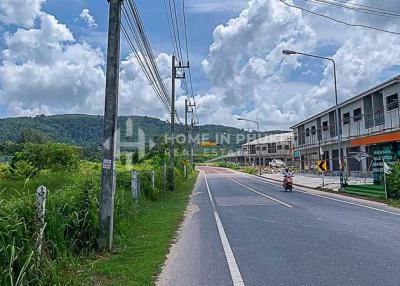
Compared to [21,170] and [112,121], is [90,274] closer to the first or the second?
[112,121]

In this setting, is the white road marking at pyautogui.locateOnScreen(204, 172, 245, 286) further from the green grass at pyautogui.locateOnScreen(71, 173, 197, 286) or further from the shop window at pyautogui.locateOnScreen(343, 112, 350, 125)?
the shop window at pyautogui.locateOnScreen(343, 112, 350, 125)

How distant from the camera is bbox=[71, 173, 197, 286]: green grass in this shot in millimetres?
6824

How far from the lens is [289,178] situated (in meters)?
28.8

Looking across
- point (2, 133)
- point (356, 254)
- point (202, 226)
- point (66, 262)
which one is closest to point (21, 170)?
point (202, 226)

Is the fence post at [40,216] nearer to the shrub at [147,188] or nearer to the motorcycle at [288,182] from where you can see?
the shrub at [147,188]

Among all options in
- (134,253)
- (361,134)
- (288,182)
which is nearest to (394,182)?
(288,182)

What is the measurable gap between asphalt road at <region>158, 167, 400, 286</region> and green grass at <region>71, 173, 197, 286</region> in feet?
1.00

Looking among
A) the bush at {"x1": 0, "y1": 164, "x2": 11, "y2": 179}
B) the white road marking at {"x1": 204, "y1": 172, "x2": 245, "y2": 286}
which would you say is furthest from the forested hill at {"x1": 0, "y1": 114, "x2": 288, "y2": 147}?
the white road marking at {"x1": 204, "y1": 172, "x2": 245, "y2": 286}

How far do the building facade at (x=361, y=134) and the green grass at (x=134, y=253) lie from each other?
16689 mm

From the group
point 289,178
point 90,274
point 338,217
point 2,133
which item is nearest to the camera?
point 90,274

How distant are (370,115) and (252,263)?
37.5 meters

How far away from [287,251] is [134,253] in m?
3.09

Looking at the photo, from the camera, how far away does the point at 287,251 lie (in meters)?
8.76

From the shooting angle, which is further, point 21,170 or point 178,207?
point 21,170
